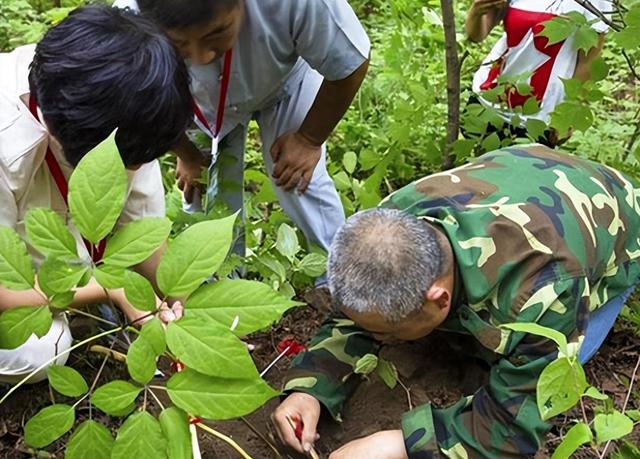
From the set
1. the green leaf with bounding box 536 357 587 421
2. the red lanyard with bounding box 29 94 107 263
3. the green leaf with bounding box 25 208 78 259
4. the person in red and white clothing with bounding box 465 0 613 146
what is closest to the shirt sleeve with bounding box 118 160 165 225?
the red lanyard with bounding box 29 94 107 263

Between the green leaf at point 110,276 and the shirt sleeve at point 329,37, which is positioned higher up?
the green leaf at point 110,276

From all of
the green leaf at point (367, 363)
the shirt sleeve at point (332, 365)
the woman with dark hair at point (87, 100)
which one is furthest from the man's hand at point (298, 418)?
the woman with dark hair at point (87, 100)

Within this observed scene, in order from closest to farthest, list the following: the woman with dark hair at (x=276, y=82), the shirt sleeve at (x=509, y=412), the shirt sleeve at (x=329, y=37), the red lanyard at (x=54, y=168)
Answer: the red lanyard at (x=54, y=168) → the shirt sleeve at (x=509, y=412) → the woman with dark hair at (x=276, y=82) → the shirt sleeve at (x=329, y=37)

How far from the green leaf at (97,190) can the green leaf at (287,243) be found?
1250 millimetres

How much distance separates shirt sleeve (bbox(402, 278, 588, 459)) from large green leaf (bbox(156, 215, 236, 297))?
3.00 feet

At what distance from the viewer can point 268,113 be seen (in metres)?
2.49

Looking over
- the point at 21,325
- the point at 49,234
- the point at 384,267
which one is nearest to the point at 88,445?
the point at 21,325

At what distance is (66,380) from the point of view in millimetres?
1088

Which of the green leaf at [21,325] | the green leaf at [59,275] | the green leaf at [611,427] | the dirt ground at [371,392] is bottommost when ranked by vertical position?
the dirt ground at [371,392]

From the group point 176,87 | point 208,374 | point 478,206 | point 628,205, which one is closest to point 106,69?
point 176,87

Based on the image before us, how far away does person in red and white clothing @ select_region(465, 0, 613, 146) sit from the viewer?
9.27 feet

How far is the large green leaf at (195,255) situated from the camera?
0.96 m

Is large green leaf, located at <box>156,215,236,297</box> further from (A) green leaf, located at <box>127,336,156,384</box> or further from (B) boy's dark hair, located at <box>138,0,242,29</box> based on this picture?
(B) boy's dark hair, located at <box>138,0,242,29</box>

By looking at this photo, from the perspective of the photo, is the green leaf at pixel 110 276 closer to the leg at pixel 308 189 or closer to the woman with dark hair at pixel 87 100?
the woman with dark hair at pixel 87 100
